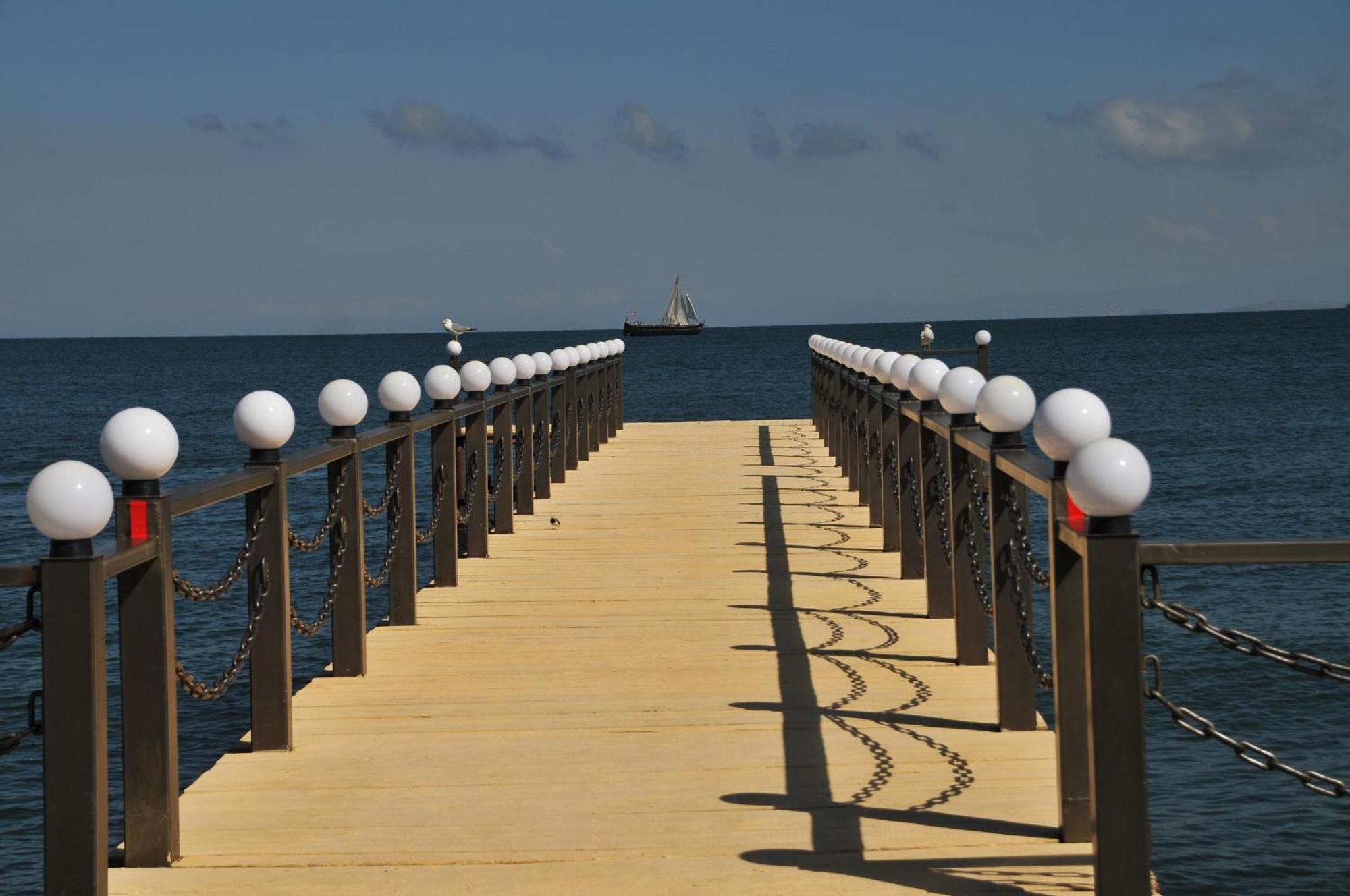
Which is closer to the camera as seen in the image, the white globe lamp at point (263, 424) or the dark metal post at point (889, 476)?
the white globe lamp at point (263, 424)

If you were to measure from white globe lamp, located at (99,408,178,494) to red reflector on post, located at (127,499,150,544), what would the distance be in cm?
6

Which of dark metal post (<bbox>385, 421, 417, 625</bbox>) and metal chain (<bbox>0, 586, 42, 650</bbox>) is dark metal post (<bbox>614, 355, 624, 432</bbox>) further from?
metal chain (<bbox>0, 586, 42, 650</bbox>)

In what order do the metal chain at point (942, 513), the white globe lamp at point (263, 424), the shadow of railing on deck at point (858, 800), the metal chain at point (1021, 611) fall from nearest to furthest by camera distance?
1. the shadow of railing on deck at point (858, 800)
2. the metal chain at point (1021, 611)
3. the white globe lamp at point (263, 424)
4. the metal chain at point (942, 513)

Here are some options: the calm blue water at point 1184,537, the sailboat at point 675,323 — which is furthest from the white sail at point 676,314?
the calm blue water at point 1184,537

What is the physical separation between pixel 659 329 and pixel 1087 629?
154 meters

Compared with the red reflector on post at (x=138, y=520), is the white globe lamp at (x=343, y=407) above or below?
above

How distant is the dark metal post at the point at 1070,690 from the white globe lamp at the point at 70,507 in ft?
7.39

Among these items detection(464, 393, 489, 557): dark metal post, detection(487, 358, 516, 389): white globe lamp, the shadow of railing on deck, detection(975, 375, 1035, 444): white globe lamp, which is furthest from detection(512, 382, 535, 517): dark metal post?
detection(975, 375, 1035, 444): white globe lamp

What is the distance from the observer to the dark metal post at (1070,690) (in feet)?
13.1

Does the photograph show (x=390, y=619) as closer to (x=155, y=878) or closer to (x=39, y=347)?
(x=155, y=878)

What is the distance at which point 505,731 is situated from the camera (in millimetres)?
5348

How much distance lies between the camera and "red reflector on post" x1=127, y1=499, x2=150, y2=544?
12.9 ft

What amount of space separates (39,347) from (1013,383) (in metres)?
205

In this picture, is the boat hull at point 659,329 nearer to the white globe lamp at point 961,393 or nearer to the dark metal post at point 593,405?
the dark metal post at point 593,405
